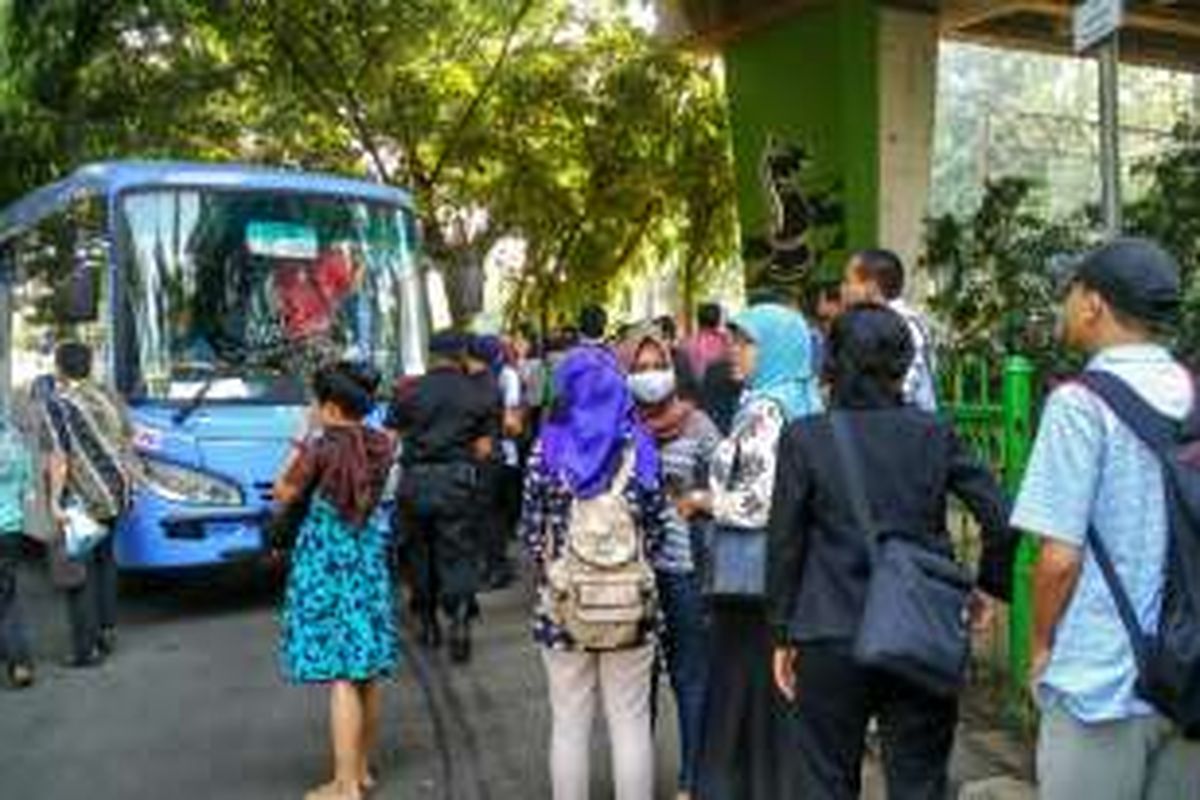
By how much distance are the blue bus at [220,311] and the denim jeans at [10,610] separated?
152 cm

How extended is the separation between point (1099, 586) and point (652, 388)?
9.81 ft

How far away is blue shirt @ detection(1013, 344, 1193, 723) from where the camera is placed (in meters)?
3.79

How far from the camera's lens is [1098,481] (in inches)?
151

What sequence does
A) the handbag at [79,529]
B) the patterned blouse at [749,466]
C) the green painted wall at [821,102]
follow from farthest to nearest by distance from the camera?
1. the green painted wall at [821,102]
2. the handbag at [79,529]
3. the patterned blouse at [749,466]

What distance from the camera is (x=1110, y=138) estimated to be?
607cm

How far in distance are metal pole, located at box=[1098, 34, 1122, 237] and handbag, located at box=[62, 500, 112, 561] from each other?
609cm

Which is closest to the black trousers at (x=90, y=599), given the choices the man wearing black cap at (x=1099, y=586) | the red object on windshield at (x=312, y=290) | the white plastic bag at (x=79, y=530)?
the white plastic bag at (x=79, y=530)

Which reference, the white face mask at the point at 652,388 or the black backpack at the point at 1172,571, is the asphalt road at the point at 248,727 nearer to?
the white face mask at the point at 652,388

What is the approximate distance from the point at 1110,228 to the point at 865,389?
1.59 meters

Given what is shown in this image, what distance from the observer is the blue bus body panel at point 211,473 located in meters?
11.4

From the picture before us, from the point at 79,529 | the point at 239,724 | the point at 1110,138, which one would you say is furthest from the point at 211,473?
the point at 1110,138

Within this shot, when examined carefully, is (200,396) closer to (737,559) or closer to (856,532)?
(737,559)

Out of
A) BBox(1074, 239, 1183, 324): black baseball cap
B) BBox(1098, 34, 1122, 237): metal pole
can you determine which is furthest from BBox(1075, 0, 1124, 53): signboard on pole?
BBox(1074, 239, 1183, 324): black baseball cap

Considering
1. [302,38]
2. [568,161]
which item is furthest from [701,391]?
[568,161]
